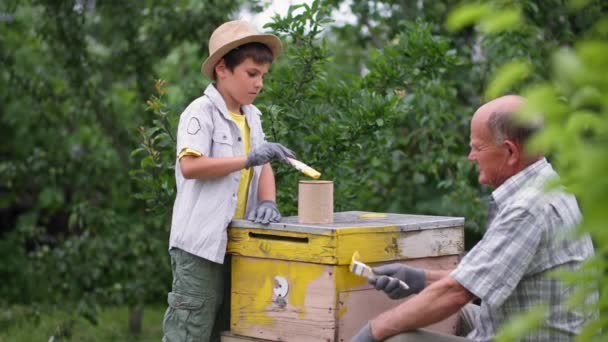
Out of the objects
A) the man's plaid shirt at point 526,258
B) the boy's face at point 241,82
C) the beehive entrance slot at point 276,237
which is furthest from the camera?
the boy's face at point 241,82

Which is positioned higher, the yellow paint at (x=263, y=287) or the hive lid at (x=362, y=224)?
the hive lid at (x=362, y=224)

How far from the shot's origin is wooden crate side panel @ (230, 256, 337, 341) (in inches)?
119

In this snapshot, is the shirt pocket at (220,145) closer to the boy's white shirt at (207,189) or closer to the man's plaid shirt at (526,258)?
the boy's white shirt at (207,189)

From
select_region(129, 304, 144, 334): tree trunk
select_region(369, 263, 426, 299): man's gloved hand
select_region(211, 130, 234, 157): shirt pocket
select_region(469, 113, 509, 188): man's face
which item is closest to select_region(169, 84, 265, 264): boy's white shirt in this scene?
select_region(211, 130, 234, 157): shirt pocket

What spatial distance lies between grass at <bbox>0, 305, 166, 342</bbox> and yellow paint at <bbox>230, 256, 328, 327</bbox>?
2.15 meters

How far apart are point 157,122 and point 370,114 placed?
0.95 meters

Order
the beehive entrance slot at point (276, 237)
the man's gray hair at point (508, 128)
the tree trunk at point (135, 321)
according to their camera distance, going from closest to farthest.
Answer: the man's gray hair at point (508, 128), the beehive entrance slot at point (276, 237), the tree trunk at point (135, 321)

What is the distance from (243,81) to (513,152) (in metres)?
1.11

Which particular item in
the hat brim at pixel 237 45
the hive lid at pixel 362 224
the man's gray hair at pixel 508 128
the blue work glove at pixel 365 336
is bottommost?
the blue work glove at pixel 365 336

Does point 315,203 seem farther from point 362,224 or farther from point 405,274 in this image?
point 405,274

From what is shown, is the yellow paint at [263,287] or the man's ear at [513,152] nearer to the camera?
the man's ear at [513,152]

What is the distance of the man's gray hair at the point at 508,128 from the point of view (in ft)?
8.95

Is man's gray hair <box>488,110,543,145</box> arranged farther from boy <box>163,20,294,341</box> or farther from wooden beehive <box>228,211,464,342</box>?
boy <box>163,20,294,341</box>

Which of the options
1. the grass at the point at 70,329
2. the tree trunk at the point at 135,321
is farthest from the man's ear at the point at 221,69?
the tree trunk at the point at 135,321
